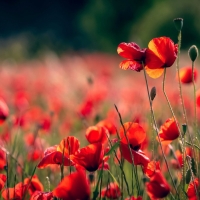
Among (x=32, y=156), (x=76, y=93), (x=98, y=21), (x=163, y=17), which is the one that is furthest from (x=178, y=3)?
(x=32, y=156)

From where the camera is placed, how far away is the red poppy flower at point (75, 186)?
83 cm

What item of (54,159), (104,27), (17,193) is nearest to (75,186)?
(54,159)

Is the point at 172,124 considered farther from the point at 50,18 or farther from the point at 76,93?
the point at 50,18

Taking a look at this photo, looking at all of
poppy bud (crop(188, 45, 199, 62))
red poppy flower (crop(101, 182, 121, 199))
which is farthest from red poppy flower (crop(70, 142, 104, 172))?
poppy bud (crop(188, 45, 199, 62))

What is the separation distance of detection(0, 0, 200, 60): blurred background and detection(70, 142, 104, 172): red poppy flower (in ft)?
27.0

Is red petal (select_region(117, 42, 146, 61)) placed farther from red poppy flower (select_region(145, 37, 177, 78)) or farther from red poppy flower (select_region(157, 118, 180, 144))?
red poppy flower (select_region(157, 118, 180, 144))

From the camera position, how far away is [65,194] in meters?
0.86

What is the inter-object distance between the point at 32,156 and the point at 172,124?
0.61m

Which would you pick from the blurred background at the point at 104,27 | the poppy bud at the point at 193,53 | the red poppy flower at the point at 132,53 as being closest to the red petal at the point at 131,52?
the red poppy flower at the point at 132,53

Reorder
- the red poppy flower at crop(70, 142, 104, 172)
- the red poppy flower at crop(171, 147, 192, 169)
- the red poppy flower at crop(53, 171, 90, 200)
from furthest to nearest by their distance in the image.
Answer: the red poppy flower at crop(171, 147, 192, 169), the red poppy flower at crop(70, 142, 104, 172), the red poppy flower at crop(53, 171, 90, 200)

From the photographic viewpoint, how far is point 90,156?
39.2 inches

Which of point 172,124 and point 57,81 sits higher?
point 172,124

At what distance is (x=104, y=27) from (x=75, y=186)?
42.7 feet

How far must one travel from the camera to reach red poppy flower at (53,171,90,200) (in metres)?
0.83
